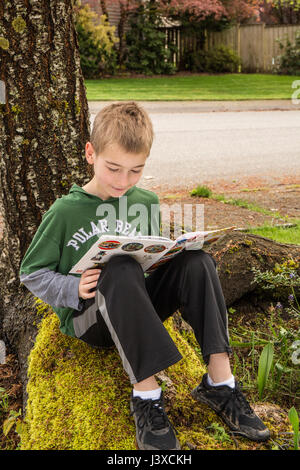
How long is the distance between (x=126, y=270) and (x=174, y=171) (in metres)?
5.41

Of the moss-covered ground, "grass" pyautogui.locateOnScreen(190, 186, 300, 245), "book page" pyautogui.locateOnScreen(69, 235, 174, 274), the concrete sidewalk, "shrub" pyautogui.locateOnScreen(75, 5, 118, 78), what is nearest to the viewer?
"book page" pyautogui.locateOnScreen(69, 235, 174, 274)

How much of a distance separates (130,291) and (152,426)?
499 millimetres

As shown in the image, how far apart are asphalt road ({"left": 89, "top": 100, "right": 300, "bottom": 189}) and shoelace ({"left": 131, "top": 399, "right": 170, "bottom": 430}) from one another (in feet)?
15.1

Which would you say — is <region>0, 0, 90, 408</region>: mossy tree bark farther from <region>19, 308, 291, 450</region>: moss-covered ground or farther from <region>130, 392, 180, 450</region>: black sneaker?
<region>130, 392, 180, 450</region>: black sneaker

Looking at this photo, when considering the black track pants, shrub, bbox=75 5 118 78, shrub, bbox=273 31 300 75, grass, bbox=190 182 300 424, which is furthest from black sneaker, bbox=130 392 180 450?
shrub, bbox=273 31 300 75

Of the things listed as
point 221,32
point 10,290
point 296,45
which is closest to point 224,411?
point 10,290

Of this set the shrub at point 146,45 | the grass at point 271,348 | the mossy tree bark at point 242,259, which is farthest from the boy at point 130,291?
the shrub at point 146,45

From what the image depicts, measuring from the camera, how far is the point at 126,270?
2.00 metres

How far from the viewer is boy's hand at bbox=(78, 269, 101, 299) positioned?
6.84 ft

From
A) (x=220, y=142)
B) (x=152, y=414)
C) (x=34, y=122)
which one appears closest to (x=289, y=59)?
(x=220, y=142)

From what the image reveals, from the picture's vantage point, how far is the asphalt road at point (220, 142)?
23.7ft

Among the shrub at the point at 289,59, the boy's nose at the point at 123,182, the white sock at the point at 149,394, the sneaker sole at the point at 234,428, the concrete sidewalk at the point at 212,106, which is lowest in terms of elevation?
the sneaker sole at the point at 234,428

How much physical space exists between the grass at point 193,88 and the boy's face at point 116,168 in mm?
11352

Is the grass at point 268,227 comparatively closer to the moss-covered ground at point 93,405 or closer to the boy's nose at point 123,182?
the moss-covered ground at point 93,405
